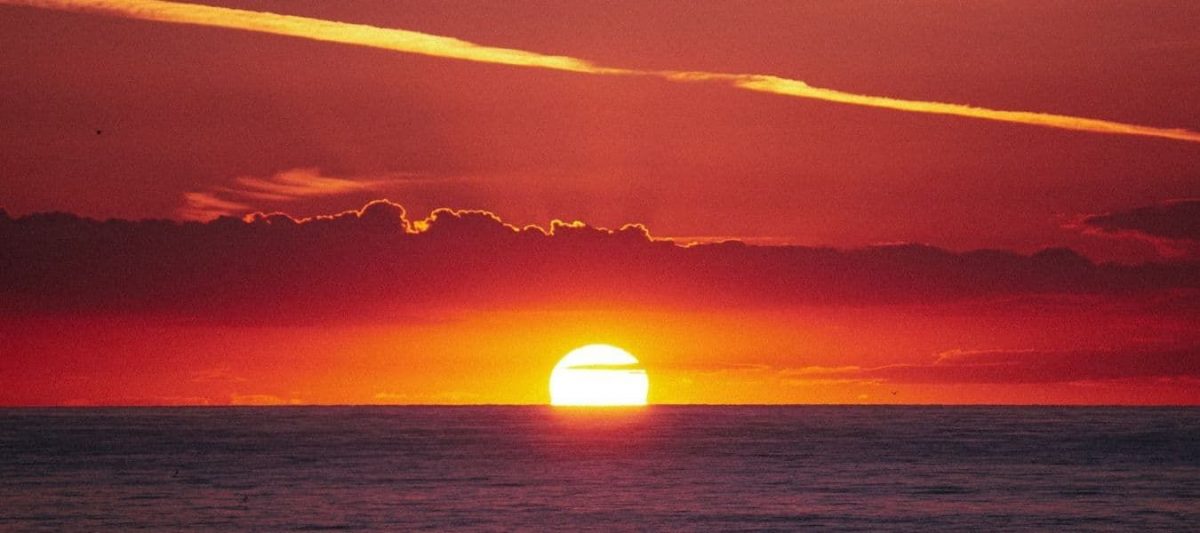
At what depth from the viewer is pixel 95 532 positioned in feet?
255

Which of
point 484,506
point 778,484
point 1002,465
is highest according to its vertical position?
point 1002,465

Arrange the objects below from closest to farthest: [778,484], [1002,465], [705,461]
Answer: [778,484] < [1002,465] < [705,461]

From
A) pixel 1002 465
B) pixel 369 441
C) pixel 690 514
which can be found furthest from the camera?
pixel 369 441

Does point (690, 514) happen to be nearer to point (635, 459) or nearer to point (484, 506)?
point (484, 506)

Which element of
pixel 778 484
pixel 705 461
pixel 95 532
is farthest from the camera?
pixel 705 461

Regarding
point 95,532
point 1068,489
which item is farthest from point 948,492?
point 95,532

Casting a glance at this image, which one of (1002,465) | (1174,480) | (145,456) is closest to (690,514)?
(1174,480)

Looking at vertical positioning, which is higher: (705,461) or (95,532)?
(705,461)

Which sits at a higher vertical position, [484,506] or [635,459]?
[635,459]

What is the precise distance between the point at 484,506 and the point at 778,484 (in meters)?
29.1

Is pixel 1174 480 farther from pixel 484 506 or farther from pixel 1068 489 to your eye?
pixel 484 506

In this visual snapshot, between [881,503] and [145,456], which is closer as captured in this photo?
[881,503]

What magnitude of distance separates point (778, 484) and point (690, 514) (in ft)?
85.3

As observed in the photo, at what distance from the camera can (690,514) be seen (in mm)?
89438
